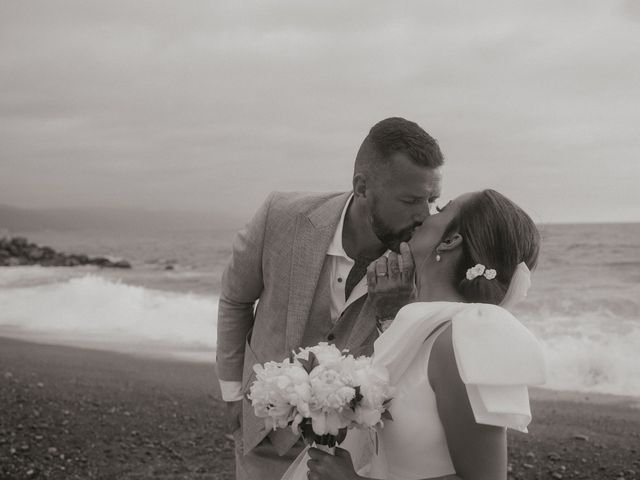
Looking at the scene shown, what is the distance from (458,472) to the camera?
2.65 m

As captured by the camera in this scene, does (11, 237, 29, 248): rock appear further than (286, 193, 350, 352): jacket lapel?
Yes

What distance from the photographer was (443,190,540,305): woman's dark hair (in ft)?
9.41

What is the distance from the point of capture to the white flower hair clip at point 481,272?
2863mm

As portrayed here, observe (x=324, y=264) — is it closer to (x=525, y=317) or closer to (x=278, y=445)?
(x=278, y=445)

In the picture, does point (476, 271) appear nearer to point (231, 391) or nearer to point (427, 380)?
point (427, 380)

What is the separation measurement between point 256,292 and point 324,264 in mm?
524

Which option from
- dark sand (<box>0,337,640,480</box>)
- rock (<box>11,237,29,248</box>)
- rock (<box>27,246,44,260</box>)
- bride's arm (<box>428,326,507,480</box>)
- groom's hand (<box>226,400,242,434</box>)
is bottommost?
rock (<box>27,246,44,260</box>)

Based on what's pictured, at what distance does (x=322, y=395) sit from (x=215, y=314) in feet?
48.5

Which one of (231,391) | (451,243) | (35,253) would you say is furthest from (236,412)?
(35,253)

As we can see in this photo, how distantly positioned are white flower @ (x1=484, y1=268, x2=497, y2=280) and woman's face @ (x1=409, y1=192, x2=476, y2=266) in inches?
11.5

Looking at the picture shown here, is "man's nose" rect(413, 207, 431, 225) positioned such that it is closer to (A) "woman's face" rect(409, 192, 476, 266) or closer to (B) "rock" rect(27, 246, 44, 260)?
(A) "woman's face" rect(409, 192, 476, 266)

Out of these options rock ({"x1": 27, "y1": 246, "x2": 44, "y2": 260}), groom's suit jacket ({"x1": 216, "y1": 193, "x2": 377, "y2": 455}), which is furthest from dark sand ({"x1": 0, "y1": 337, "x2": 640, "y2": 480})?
rock ({"x1": 27, "y1": 246, "x2": 44, "y2": 260})

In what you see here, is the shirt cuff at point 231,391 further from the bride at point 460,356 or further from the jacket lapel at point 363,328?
the bride at point 460,356

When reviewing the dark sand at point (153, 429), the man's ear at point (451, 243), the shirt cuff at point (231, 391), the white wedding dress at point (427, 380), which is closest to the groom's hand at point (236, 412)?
the shirt cuff at point (231, 391)
